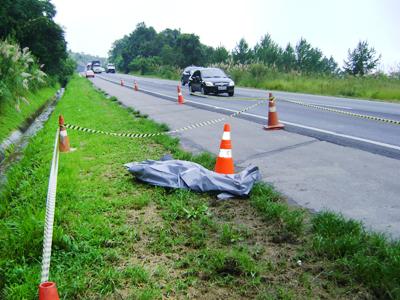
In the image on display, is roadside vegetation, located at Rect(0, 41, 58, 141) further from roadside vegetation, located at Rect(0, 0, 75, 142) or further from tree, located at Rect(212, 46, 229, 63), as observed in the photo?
tree, located at Rect(212, 46, 229, 63)

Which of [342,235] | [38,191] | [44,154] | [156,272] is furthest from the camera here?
[44,154]

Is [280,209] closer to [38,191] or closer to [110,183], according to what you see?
[110,183]

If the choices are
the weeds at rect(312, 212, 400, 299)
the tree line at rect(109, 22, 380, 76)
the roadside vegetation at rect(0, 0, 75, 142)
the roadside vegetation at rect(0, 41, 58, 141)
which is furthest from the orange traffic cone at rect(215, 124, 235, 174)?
the tree line at rect(109, 22, 380, 76)

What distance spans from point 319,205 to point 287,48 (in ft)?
282

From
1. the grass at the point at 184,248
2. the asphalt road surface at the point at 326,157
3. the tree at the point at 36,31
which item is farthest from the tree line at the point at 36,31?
the grass at the point at 184,248

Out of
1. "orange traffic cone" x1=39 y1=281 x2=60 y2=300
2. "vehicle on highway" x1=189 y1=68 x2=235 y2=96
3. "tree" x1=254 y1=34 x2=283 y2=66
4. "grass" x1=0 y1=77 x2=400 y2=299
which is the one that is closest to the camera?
"orange traffic cone" x1=39 y1=281 x2=60 y2=300

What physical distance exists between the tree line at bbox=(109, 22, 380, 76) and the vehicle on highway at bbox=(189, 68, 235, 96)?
13875mm

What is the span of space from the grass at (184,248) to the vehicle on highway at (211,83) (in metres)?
16.7

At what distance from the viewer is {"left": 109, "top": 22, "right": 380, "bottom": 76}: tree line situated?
61656 mm

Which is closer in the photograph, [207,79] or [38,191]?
[38,191]

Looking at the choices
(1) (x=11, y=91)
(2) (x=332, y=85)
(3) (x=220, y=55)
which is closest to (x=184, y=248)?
(1) (x=11, y=91)

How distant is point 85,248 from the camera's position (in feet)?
12.3

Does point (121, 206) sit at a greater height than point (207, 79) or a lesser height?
lesser

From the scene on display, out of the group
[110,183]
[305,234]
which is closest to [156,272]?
[305,234]
